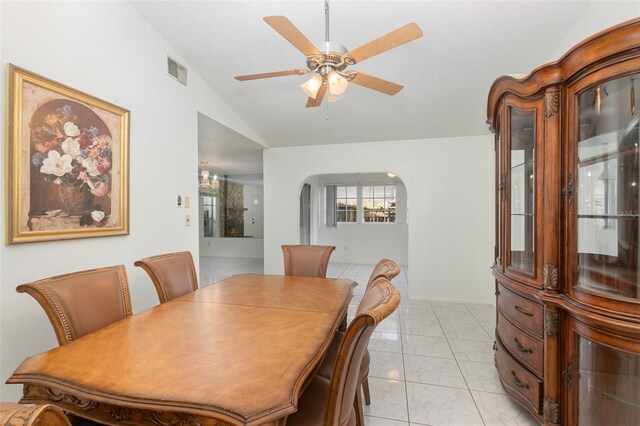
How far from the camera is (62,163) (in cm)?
187

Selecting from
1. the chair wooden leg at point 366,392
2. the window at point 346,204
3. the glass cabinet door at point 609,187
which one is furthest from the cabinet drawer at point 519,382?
the window at point 346,204

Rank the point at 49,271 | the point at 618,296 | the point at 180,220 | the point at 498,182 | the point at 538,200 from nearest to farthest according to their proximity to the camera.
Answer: the point at 618,296
the point at 538,200
the point at 49,271
the point at 498,182
the point at 180,220

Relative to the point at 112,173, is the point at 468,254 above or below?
below

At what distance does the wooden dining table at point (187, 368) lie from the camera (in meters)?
0.84

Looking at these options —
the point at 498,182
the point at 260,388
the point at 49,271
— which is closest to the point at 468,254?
the point at 498,182

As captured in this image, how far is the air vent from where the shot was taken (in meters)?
2.74

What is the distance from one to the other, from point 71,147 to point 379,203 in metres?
6.44

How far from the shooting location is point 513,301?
191cm

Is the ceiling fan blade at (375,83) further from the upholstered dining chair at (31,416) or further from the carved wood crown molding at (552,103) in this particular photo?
the upholstered dining chair at (31,416)

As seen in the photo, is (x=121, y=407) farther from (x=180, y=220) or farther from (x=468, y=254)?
(x=468, y=254)

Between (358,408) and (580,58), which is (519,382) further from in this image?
(580,58)

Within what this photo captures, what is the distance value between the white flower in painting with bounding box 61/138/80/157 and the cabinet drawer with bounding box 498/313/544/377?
3048mm

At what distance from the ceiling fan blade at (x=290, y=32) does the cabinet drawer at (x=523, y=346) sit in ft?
6.90

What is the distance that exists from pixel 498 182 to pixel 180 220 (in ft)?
9.10
